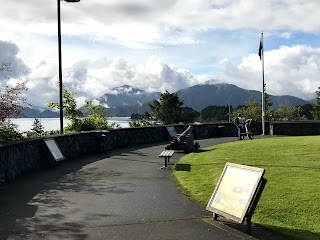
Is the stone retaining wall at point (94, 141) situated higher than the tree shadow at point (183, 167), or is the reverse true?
the stone retaining wall at point (94, 141)

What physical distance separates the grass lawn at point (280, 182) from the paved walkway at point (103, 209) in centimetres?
57

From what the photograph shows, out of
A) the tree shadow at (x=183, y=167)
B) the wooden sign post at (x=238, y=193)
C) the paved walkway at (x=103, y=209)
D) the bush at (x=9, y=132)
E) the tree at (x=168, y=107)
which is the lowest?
the paved walkway at (x=103, y=209)

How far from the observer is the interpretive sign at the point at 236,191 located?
21.5 feet

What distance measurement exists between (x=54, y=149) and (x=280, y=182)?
8985 millimetres

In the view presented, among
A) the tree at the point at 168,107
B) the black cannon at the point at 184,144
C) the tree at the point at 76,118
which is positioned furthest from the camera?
the tree at the point at 168,107

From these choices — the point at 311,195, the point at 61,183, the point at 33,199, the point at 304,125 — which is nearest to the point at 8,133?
the point at 61,183

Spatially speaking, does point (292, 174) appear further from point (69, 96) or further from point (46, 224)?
point (69, 96)

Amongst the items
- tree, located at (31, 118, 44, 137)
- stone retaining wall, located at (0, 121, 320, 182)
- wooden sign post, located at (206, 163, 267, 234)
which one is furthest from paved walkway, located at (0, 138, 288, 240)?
tree, located at (31, 118, 44, 137)

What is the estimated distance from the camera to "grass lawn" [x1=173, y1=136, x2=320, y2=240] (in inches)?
284

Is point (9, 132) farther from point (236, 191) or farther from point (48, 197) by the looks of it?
point (236, 191)

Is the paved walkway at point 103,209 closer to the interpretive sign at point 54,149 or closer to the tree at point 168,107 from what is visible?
the interpretive sign at point 54,149

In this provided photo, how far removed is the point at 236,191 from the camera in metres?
6.92

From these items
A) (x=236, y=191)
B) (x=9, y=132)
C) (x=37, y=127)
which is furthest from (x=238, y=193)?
(x=37, y=127)

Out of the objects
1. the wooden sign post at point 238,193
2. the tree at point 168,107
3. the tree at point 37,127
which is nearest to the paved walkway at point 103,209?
the wooden sign post at point 238,193
